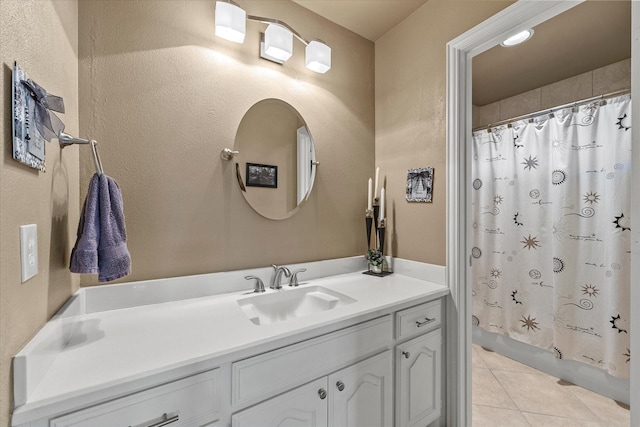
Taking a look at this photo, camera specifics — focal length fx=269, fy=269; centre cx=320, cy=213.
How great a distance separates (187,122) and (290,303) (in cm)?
97

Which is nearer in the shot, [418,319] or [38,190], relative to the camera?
[38,190]

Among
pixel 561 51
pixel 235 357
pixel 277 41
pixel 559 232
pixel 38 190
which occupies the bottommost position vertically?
pixel 235 357

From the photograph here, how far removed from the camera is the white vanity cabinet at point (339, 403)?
842 millimetres

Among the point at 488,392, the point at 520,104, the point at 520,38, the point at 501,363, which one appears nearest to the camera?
the point at 520,38

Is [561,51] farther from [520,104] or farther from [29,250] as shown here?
[29,250]

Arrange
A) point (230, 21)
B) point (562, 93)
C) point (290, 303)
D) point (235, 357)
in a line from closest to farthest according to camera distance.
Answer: point (235, 357), point (230, 21), point (290, 303), point (562, 93)

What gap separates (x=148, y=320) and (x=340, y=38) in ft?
6.05

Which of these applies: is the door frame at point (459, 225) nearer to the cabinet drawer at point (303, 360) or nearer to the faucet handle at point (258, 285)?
the cabinet drawer at point (303, 360)

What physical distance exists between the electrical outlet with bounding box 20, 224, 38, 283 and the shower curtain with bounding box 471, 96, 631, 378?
2697 millimetres

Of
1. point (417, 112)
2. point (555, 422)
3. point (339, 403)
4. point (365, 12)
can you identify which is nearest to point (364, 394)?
point (339, 403)

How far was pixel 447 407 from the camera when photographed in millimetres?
1399

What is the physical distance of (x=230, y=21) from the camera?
1205 millimetres

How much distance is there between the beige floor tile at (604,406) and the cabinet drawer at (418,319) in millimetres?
1249

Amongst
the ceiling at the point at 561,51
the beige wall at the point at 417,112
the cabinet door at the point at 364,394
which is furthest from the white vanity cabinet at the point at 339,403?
the ceiling at the point at 561,51
